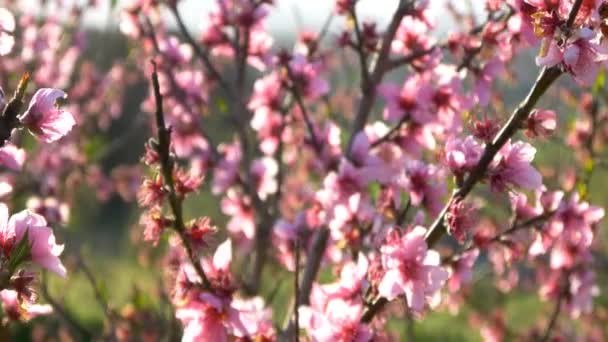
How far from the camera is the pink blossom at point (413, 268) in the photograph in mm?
1877

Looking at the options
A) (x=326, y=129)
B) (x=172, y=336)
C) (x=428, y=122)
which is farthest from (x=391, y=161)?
(x=172, y=336)

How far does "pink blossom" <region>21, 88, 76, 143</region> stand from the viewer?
1.60 m

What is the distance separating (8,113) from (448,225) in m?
0.95

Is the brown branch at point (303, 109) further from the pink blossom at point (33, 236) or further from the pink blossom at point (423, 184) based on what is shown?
the pink blossom at point (33, 236)

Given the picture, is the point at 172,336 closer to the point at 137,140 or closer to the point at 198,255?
the point at 198,255

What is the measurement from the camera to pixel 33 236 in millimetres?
1614

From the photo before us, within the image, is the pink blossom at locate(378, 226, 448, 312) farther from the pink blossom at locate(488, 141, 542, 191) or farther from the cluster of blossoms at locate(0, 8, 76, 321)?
the cluster of blossoms at locate(0, 8, 76, 321)

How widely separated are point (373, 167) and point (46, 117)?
128 cm

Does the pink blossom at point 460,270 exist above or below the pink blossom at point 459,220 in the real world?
below

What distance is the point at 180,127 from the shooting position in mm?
3795

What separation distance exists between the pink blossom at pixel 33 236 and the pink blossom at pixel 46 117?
0.16 metres

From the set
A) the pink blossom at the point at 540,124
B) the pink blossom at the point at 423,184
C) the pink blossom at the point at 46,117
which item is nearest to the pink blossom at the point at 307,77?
the pink blossom at the point at 423,184

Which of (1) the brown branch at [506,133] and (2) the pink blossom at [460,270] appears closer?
(1) the brown branch at [506,133]

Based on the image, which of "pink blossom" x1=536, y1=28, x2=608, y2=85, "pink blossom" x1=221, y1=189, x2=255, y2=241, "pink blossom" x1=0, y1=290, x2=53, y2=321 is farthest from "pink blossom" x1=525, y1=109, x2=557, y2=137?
"pink blossom" x1=221, y1=189, x2=255, y2=241
